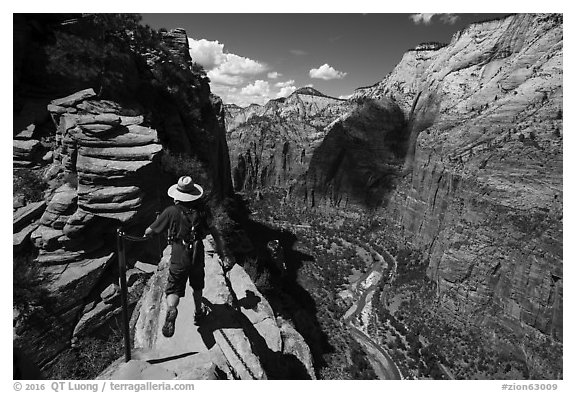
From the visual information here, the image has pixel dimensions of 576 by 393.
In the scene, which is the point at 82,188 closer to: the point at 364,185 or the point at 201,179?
the point at 201,179

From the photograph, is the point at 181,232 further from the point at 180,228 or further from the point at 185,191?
the point at 185,191

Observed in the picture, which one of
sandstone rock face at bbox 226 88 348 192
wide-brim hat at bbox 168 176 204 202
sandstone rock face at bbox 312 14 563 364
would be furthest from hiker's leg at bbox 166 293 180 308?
sandstone rock face at bbox 226 88 348 192

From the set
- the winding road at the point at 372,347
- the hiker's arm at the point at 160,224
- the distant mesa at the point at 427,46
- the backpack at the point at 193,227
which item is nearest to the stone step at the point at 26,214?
the hiker's arm at the point at 160,224

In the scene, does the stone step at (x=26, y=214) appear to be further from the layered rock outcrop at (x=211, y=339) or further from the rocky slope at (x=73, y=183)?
the layered rock outcrop at (x=211, y=339)

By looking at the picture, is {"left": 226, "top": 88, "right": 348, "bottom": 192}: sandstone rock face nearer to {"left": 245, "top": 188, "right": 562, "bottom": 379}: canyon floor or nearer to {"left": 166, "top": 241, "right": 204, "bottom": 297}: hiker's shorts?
{"left": 245, "top": 188, "right": 562, "bottom": 379}: canyon floor

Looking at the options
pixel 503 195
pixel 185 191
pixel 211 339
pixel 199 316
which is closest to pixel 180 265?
pixel 185 191

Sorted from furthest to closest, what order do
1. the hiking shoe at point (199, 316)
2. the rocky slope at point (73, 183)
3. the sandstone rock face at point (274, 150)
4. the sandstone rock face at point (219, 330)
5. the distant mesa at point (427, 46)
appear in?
1. the distant mesa at point (427, 46)
2. the sandstone rock face at point (274, 150)
3. the rocky slope at point (73, 183)
4. the hiking shoe at point (199, 316)
5. the sandstone rock face at point (219, 330)
